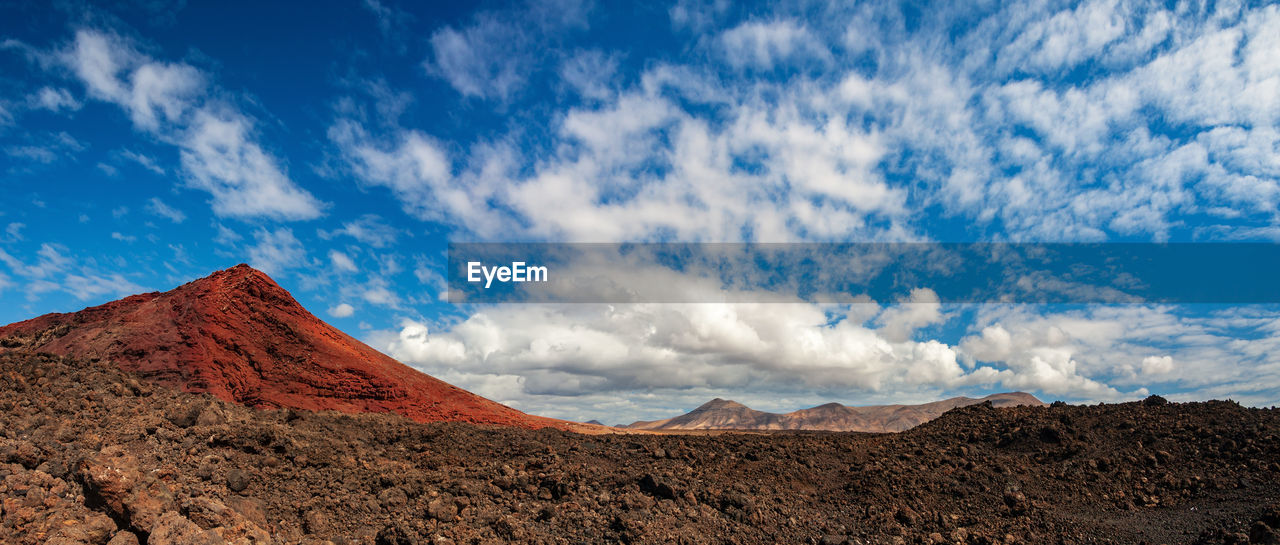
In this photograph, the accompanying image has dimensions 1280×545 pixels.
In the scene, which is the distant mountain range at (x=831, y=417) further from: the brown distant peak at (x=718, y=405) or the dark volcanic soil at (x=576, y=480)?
the dark volcanic soil at (x=576, y=480)

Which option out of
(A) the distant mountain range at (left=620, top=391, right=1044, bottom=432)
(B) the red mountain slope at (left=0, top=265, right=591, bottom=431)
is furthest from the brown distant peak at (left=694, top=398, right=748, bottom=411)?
(B) the red mountain slope at (left=0, top=265, right=591, bottom=431)

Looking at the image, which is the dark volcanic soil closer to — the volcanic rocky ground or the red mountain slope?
the volcanic rocky ground

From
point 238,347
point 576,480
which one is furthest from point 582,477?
point 238,347

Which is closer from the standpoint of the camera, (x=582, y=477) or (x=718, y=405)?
(x=582, y=477)

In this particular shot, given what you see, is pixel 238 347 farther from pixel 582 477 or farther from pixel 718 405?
pixel 718 405

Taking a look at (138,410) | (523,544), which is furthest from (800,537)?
(138,410)

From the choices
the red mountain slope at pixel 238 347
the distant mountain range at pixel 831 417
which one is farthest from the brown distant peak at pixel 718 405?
the red mountain slope at pixel 238 347
